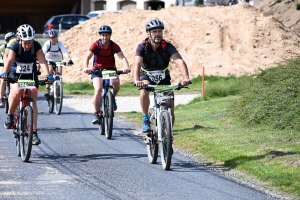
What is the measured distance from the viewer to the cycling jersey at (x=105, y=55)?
50.2ft

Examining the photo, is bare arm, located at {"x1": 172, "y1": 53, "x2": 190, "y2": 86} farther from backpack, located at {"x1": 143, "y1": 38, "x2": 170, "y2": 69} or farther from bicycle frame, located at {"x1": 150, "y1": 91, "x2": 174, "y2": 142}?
bicycle frame, located at {"x1": 150, "y1": 91, "x2": 174, "y2": 142}

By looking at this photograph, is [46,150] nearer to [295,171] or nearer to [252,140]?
[252,140]

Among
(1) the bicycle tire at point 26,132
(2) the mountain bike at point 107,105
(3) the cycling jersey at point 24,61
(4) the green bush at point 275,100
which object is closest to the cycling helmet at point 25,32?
(3) the cycling jersey at point 24,61

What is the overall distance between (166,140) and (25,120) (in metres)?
2.12

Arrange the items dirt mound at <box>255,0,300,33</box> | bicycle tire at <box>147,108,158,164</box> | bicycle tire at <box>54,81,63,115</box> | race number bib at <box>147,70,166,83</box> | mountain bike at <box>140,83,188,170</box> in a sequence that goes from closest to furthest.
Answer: mountain bike at <box>140,83,188,170</box> → bicycle tire at <box>147,108,158,164</box> → race number bib at <box>147,70,166,83</box> → bicycle tire at <box>54,81,63,115</box> → dirt mound at <box>255,0,300,33</box>

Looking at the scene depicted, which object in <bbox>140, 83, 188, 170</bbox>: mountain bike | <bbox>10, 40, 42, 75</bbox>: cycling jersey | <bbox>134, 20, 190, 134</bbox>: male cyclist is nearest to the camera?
<bbox>140, 83, 188, 170</bbox>: mountain bike

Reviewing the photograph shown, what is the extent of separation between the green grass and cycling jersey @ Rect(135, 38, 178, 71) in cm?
146

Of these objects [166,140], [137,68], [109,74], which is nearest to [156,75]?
[137,68]

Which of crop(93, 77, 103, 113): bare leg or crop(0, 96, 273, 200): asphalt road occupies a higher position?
crop(93, 77, 103, 113): bare leg

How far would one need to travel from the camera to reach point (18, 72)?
1261 centimetres

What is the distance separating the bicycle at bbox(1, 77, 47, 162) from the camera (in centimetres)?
1196

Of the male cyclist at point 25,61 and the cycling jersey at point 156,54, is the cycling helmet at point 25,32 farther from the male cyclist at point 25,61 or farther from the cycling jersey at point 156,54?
the cycling jersey at point 156,54

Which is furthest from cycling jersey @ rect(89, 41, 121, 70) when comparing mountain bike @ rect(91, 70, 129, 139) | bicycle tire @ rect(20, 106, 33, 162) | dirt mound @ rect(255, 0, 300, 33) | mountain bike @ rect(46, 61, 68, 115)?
dirt mound @ rect(255, 0, 300, 33)

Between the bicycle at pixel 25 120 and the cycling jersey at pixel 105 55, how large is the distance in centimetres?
300
